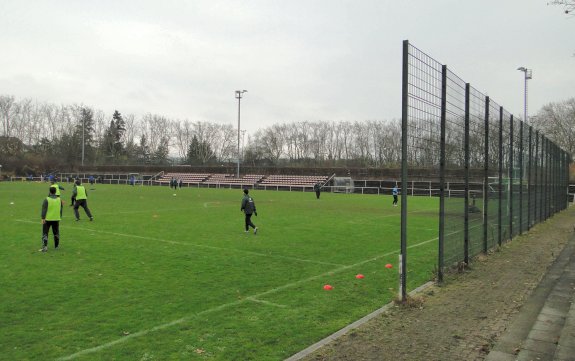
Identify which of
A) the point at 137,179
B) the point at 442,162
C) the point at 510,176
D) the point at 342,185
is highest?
the point at 442,162

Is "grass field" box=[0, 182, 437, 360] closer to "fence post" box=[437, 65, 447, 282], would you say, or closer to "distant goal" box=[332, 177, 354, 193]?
"fence post" box=[437, 65, 447, 282]

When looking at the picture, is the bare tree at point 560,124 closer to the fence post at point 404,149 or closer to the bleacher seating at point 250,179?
the bleacher seating at point 250,179

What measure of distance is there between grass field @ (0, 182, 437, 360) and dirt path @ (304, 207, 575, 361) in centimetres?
46

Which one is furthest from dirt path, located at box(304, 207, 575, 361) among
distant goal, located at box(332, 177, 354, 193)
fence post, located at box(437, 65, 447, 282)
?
distant goal, located at box(332, 177, 354, 193)

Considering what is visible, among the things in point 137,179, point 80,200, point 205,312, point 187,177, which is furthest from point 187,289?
point 137,179

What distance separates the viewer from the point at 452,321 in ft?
19.1

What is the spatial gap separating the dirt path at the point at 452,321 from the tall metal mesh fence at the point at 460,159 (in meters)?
0.48

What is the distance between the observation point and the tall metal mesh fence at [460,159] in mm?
6859

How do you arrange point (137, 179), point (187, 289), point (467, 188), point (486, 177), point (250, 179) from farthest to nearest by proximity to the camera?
point (137, 179), point (250, 179), point (486, 177), point (467, 188), point (187, 289)

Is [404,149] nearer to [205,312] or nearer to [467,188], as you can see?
[467,188]

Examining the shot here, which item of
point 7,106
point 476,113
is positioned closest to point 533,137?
point 476,113

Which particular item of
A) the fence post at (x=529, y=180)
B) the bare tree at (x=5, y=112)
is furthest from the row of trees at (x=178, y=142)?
the fence post at (x=529, y=180)

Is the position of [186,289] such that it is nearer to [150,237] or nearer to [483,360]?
[483,360]

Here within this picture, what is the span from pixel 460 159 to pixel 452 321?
13.1ft
